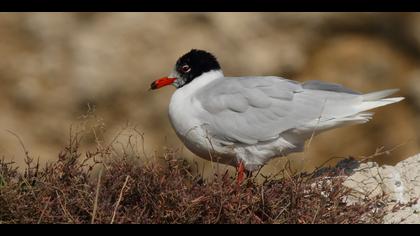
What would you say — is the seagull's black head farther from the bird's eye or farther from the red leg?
the red leg

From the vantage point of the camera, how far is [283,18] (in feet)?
31.9

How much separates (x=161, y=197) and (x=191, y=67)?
177 cm

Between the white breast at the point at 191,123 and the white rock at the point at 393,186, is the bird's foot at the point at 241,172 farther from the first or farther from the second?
the white rock at the point at 393,186

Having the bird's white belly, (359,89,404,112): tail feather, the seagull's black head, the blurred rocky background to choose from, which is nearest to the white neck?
the seagull's black head

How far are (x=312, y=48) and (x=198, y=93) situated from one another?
12.9 feet

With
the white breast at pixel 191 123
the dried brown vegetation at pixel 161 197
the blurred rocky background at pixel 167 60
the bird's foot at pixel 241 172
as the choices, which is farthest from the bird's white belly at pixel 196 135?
the blurred rocky background at pixel 167 60

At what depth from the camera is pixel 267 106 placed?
575 cm

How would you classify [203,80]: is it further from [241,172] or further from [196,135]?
[241,172]

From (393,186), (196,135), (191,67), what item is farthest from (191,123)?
(393,186)

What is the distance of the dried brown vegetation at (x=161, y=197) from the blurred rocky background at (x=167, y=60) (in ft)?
14.6

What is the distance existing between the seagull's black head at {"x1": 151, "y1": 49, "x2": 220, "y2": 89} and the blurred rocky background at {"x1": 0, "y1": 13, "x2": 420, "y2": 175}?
318 cm
